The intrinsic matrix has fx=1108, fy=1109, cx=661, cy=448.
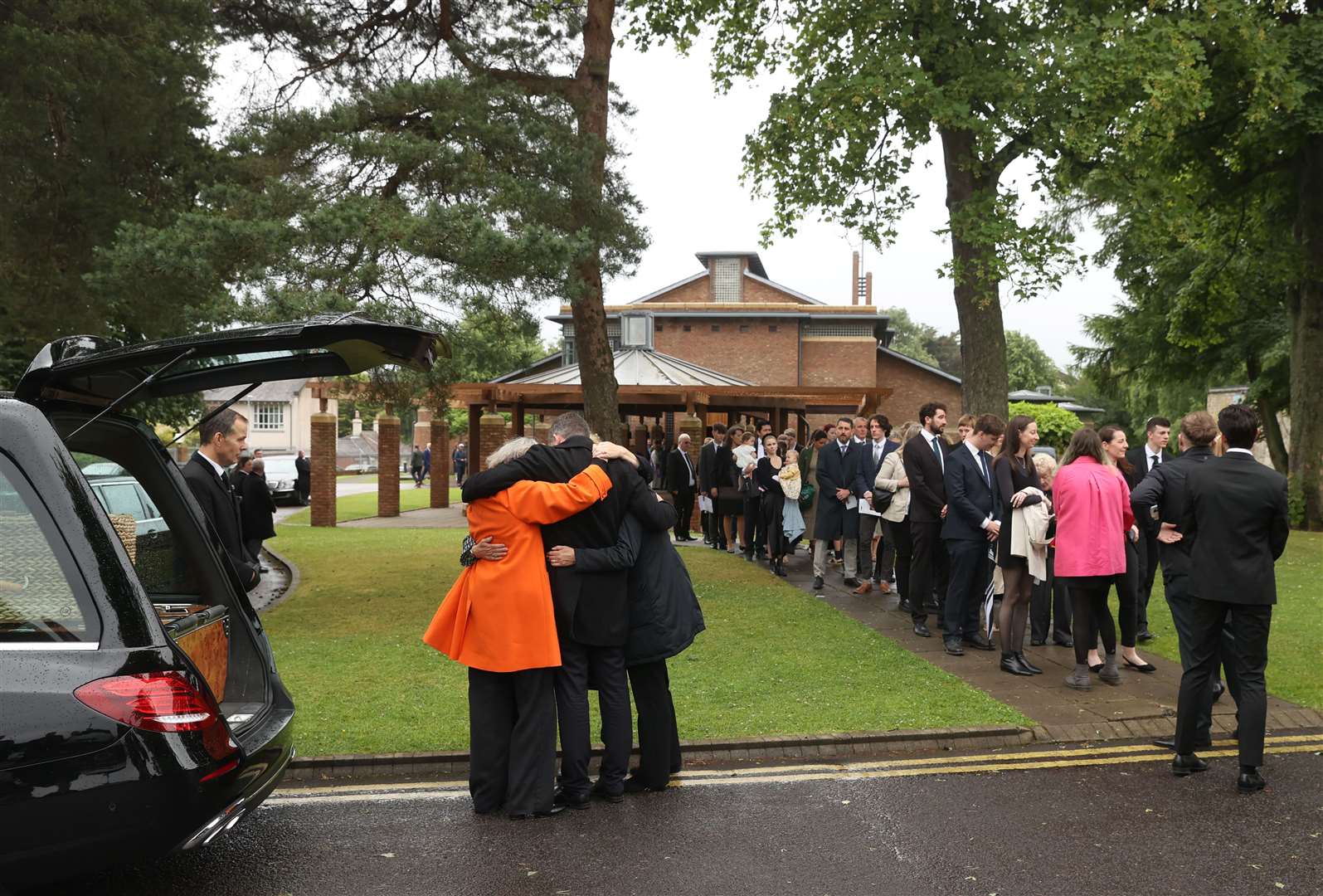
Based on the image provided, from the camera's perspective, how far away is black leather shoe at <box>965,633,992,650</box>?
9.46 m

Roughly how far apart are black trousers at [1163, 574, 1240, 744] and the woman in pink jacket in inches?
22.4

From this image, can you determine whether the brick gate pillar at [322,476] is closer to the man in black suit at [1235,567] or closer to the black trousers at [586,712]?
the black trousers at [586,712]

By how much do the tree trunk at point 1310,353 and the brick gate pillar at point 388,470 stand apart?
2005cm

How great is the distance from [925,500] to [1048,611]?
1.46 metres

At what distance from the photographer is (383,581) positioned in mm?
14328

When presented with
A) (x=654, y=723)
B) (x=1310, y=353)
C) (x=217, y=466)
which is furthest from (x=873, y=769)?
(x=1310, y=353)

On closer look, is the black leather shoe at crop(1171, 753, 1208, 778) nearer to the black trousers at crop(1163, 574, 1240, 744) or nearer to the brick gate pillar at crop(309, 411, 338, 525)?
the black trousers at crop(1163, 574, 1240, 744)

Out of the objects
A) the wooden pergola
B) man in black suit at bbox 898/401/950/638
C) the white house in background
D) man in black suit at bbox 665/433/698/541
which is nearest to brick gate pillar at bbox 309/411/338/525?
the wooden pergola

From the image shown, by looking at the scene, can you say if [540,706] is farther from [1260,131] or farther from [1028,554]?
[1260,131]

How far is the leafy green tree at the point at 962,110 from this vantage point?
50.7 ft

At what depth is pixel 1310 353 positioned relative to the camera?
894 inches

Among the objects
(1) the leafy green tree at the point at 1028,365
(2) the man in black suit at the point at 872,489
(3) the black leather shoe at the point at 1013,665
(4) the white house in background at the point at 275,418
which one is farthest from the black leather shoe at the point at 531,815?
(1) the leafy green tree at the point at 1028,365

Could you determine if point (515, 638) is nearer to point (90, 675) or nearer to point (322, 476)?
Answer: point (90, 675)

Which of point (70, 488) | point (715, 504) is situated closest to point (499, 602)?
point (70, 488)
